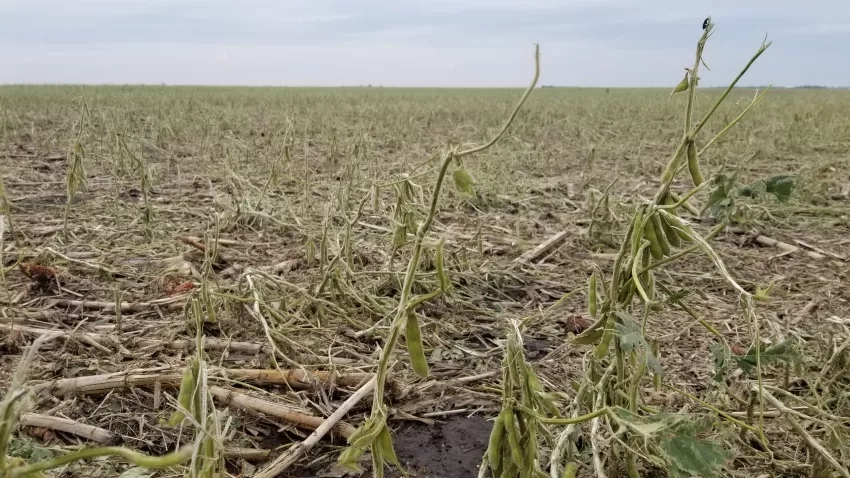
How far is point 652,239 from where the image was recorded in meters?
1.29

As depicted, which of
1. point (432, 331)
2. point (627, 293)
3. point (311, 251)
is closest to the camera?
point (627, 293)

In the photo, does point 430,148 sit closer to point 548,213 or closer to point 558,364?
point 548,213

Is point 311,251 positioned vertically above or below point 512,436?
below

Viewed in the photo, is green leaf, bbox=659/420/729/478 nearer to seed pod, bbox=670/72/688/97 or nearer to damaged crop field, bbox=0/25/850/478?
damaged crop field, bbox=0/25/850/478

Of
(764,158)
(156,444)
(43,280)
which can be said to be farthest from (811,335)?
(764,158)

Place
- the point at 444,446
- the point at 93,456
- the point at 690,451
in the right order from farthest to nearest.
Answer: the point at 444,446, the point at 690,451, the point at 93,456

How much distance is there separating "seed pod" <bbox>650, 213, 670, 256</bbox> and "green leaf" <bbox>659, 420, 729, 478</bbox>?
357mm

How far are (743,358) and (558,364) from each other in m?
1.09

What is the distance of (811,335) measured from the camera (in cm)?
261

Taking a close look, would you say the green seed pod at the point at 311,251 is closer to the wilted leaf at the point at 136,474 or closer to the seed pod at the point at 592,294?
the wilted leaf at the point at 136,474

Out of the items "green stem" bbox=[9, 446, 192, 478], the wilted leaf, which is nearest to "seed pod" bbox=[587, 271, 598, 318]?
"green stem" bbox=[9, 446, 192, 478]

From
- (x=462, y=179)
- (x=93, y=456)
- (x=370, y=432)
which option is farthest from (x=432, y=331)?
(x=93, y=456)

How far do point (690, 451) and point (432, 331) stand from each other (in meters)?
1.69

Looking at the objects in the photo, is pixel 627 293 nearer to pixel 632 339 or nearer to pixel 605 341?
pixel 605 341
